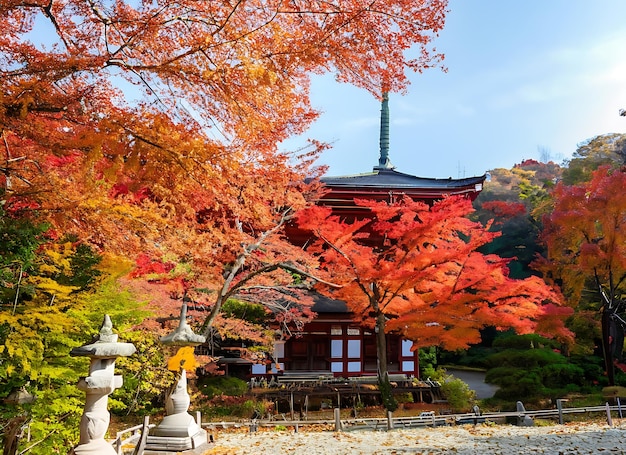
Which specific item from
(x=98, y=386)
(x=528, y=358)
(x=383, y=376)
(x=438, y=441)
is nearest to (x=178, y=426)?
(x=98, y=386)

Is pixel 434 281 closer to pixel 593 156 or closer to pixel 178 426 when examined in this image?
pixel 178 426

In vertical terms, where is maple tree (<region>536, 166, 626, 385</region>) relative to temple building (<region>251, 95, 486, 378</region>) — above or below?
above

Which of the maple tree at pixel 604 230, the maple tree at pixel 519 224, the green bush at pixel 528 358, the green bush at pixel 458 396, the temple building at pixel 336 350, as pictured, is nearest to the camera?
the green bush at pixel 458 396

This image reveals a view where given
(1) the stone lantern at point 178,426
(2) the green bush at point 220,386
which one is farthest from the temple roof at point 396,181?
(1) the stone lantern at point 178,426

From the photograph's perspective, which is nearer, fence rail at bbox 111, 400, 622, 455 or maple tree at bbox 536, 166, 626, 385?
fence rail at bbox 111, 400, 622, 455

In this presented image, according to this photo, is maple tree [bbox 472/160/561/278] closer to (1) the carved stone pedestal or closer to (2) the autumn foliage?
(2) the autumn foliage

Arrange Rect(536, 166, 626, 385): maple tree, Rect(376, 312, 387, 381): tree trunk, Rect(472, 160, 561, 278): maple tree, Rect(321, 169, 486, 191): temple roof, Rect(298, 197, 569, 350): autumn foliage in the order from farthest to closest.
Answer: Rect(472, 160, 561, 278): maple tree < Rect(321, 169, 486, 191): temple roof < Rect(536, 166, 626, 385): maple tree < Rect(376, 312, 387, 381): tree trunk < Rect(298, 197, 569, 350): autumn foliage

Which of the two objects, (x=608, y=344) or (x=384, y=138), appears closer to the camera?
(x=608, y=344)

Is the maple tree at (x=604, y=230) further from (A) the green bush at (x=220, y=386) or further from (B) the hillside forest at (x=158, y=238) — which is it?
(A) the green bush at (x=220, y=386)

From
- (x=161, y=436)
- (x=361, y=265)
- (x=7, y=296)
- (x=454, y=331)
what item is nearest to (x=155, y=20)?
(x=7, y=296)

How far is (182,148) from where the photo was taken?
5234mm

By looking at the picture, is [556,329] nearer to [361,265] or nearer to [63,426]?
[361,265]

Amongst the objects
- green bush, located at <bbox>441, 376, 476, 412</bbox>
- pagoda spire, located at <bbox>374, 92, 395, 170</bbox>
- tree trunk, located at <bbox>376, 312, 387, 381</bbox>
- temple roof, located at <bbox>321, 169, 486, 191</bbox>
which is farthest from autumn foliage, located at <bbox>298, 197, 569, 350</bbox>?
pagoda spire, located at <bbox>374, 92, 395, 170</bbox>

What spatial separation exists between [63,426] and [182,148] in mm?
5760
